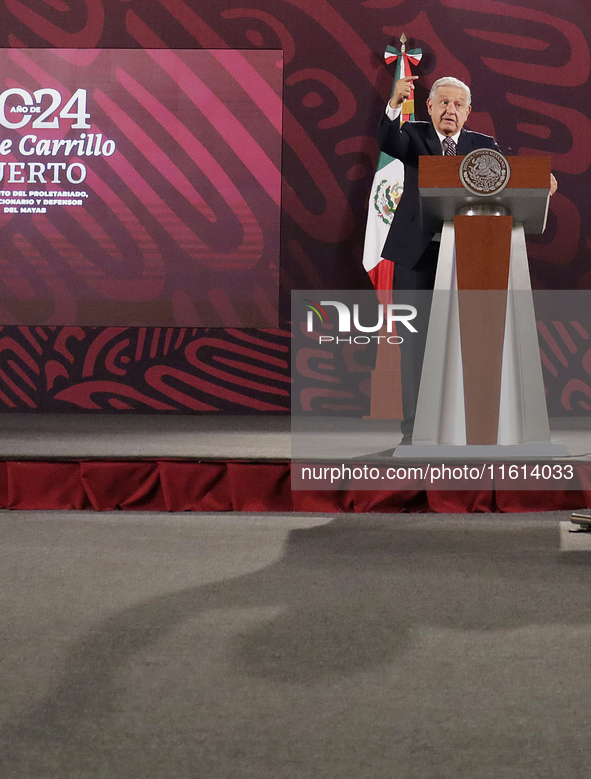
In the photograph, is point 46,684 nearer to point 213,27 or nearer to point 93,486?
point 93,486

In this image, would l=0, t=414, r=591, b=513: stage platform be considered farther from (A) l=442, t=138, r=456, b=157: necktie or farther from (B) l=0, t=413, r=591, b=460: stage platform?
(A) l=442, t=138, r=456, b=157: necktie

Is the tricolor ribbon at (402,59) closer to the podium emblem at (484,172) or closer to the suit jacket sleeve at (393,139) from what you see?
the suit jacket sleeve at (393,139)

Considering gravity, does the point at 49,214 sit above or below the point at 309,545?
above

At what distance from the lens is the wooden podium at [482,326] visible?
1.96 meters

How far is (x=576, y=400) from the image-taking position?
4.12m

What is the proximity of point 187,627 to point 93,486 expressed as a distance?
41.3 inches

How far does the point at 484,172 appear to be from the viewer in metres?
1.93

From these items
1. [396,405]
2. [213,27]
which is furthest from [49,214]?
[396,405]

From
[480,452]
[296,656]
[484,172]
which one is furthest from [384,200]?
[296,656]

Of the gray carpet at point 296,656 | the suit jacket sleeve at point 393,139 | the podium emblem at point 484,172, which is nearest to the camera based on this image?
the gray carpet at point 296,656

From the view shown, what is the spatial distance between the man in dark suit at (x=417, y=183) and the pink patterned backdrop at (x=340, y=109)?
1680 mm

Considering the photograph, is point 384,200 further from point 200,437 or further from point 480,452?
point 480,452

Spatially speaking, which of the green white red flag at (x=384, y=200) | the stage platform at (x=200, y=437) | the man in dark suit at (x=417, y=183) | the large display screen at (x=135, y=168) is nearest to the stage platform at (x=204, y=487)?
the stage platform at (x=200, y=437)

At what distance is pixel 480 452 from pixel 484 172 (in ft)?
2.35
